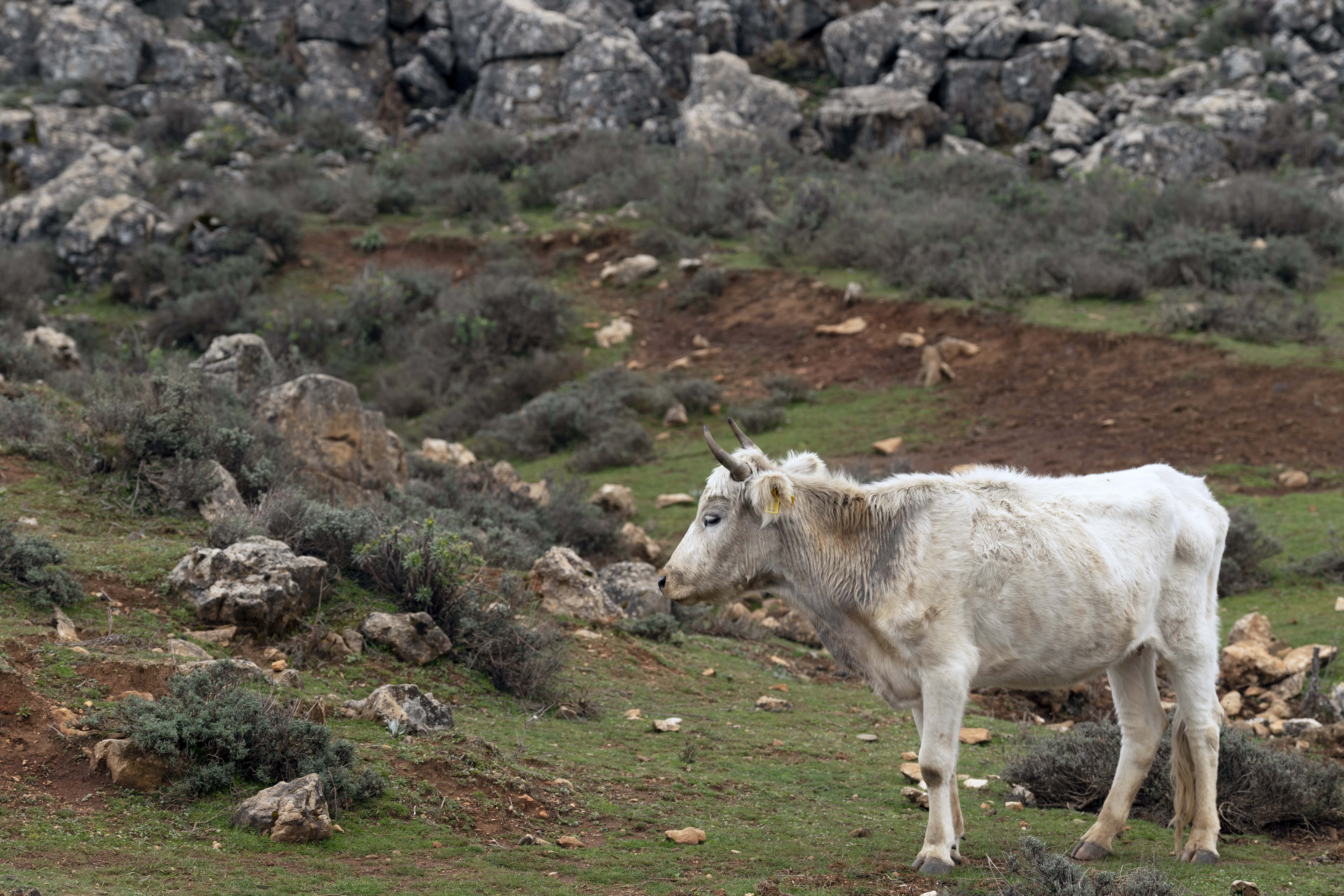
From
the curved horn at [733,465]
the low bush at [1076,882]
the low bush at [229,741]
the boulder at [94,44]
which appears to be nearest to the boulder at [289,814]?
the low bush at [229,741]

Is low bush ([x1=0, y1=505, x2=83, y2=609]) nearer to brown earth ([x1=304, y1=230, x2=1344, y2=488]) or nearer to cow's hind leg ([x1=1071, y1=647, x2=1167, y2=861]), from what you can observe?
cow's hind leg ([x1=1071, y1=647, x2=1167, y2=861])

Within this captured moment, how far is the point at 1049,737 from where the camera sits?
860cm

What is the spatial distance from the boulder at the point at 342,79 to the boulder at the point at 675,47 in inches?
381

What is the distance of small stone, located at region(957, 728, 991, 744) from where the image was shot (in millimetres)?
9344

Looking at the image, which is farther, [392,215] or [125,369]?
[392,215]

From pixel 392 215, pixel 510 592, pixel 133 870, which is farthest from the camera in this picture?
pixel 392 215

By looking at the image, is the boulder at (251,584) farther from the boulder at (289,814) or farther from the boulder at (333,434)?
the boulder at (333,434)

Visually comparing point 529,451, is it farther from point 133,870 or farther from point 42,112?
point 42,112

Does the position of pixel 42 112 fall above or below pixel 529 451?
above

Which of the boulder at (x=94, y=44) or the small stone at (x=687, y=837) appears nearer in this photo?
the small stone at (x=687, y=837)

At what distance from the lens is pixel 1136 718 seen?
6980 mm

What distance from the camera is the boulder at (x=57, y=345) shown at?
1745 centimetres

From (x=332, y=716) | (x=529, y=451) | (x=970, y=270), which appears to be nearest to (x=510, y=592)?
(x=332, y=716)

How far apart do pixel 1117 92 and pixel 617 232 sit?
53.6 ft
